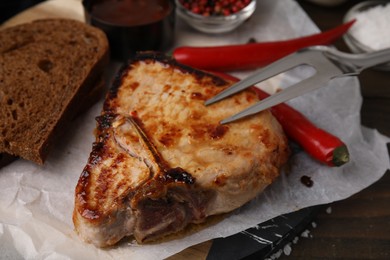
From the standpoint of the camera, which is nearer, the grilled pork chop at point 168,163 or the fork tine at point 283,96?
the grilled pork chop at point 168,163

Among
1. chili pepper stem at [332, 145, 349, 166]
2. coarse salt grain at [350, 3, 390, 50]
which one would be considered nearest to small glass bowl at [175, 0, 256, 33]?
coarse salt grain at [350, 3, 390, 50]

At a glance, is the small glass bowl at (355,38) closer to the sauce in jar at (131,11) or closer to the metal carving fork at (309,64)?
the metal carving fork at (309,64)

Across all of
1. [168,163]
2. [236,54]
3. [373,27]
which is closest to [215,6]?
[236,54]

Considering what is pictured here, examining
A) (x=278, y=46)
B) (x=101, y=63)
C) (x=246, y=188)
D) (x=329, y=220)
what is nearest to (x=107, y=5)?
(x=101, y=63)

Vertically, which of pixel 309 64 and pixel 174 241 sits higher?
pixel 309 64

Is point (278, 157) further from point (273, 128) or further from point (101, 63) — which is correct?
point (101, 63)

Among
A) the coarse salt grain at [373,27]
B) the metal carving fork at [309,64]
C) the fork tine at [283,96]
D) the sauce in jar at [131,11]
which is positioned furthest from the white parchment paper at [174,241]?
the sauce in jar at [131,11]

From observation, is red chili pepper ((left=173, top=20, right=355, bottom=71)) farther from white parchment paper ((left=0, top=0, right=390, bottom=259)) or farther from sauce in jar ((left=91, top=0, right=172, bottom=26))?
sauce in jar ((left=91, top=0, right=172, bottom=26))

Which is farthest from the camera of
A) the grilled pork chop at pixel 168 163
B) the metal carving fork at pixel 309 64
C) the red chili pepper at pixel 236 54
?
the red chili pepper at pixel 236 54

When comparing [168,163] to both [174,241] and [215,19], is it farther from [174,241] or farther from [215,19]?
[215,19]
